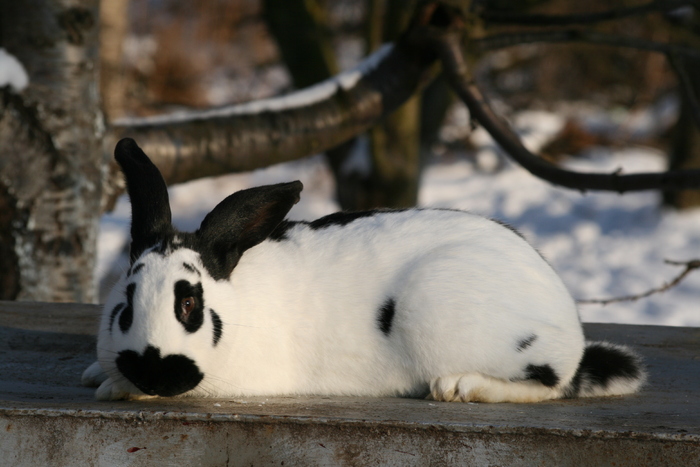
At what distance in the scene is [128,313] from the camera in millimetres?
1924

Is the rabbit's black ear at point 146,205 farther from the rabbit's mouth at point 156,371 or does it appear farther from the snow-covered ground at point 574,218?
the snow-covered ground at point 574,218

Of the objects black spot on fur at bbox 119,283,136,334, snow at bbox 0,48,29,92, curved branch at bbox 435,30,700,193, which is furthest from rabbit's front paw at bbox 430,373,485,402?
snow at bbox 0,48,29,92

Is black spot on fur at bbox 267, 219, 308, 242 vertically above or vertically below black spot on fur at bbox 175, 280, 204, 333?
below

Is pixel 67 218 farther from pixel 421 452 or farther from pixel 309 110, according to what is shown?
pixel 421 452

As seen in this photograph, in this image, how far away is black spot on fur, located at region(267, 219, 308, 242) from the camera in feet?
7.65

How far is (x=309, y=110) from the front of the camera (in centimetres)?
413

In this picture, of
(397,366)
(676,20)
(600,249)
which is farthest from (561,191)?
(397,366)

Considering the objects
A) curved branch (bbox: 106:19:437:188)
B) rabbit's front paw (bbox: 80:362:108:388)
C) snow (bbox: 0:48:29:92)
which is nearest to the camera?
rabbit's front paw (bbox: 80:362:108:388)

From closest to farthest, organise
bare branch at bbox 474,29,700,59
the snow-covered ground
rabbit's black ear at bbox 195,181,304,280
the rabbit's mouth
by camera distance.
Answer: the rabbit's mouth → rabbit's black ear at bbox 195,181,304,280 → bare branch at bbox 474,29,700,59 → the snow-covered ground

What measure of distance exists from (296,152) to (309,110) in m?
0.24

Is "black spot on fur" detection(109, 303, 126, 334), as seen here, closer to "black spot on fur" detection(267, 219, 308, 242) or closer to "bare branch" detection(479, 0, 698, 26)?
"black spot on fur" detection(267, 219, 308, 242)

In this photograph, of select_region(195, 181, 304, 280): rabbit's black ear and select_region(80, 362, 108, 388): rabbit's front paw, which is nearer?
A: select_region(195, 181, 304, 280): rabbit's black ear

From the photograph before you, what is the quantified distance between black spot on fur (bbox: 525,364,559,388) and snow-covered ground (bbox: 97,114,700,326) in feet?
14.8

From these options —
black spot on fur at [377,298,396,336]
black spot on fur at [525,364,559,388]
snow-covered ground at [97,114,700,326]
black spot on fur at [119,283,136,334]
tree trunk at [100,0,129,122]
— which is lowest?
snow-covered ground at [97,114,700,326]
